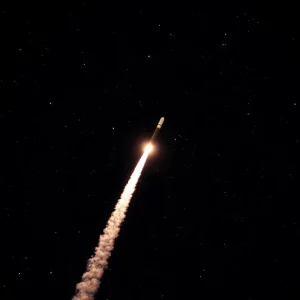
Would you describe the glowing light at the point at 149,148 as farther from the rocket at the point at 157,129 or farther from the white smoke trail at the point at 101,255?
the white smoke trail at the point at 101,255

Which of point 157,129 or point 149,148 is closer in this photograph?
point 149,148

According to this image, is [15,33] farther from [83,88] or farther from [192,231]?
[192,231]

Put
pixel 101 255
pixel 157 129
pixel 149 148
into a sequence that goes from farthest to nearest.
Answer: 1. pixel 157 129
2. pixel 149 148
3. pixel 101 255

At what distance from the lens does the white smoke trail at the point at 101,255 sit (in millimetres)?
8148

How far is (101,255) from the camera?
A: 1046 centimetres

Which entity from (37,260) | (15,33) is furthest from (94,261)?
(15,33)

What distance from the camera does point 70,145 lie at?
35.3ft

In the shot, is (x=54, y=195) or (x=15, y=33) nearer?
(x=15, y=33)

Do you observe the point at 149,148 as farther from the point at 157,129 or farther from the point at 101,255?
the point at 101,255

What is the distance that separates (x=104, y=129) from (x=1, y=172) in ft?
24.4

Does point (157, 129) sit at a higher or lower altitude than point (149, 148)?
higher

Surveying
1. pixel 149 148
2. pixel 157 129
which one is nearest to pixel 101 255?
pixel 149 148

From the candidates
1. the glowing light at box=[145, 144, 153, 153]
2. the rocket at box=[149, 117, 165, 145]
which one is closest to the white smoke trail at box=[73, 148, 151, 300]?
the glowing light at box=[145, 144, 153, 153]

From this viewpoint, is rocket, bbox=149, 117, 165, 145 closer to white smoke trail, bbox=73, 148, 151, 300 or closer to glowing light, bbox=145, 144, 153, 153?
glowing light, bbox=145, 144, 153, 153
